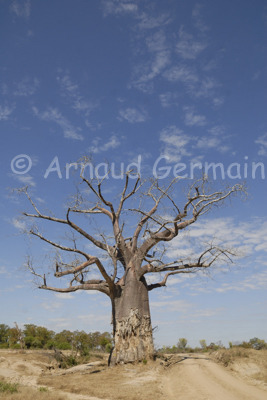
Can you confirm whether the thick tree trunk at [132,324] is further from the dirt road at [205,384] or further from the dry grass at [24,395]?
the dry grass at [24,395]

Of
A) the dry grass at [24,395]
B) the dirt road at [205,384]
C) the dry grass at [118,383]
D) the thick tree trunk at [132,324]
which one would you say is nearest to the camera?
the dry grass at [24,395]

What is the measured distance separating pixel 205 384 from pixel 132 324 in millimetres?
3862

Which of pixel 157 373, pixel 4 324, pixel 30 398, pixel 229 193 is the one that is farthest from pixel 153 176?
pixel 4 324

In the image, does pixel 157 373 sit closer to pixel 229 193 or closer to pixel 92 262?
pixel 92 262

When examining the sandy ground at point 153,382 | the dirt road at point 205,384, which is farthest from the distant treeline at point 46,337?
the dirt road at point 205,384

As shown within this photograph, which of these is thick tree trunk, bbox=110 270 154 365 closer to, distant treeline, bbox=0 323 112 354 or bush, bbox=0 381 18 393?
bush, bbox=0 381 18 393

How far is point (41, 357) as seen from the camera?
1480 centimetres

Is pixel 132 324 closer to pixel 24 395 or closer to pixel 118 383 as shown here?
pixel 118 383

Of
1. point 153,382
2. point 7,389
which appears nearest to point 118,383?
point 153,382

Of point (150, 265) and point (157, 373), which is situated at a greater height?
point (150, 265)

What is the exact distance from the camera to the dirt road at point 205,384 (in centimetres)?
→ 714

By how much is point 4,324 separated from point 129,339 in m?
23.8

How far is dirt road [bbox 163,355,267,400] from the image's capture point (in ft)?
23.4

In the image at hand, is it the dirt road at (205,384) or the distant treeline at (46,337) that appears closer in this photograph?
the dirt road at (205,384)
